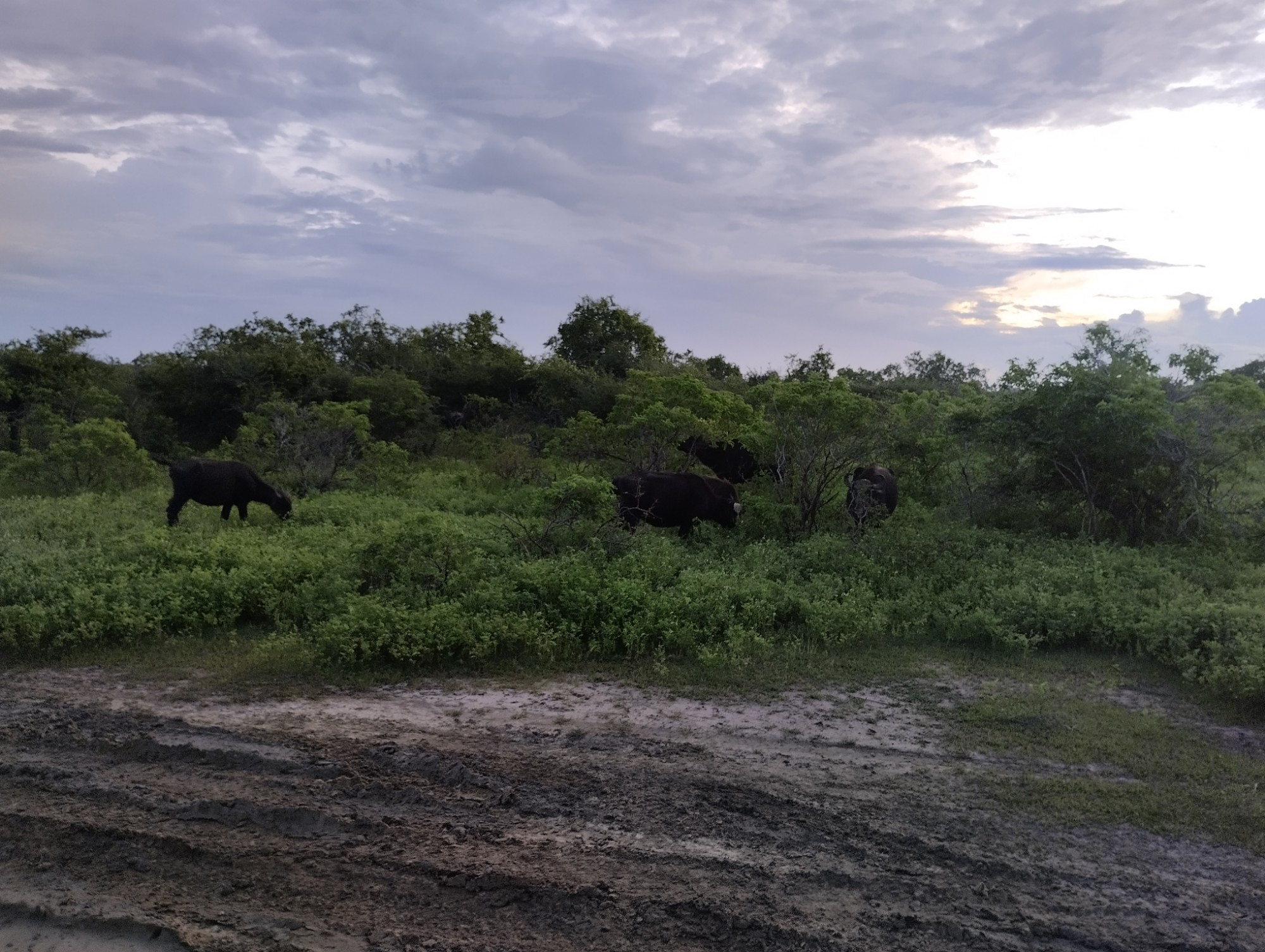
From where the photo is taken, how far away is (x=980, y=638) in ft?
27.3

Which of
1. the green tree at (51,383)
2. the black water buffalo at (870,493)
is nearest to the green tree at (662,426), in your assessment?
the black water buffalo at (870,493)

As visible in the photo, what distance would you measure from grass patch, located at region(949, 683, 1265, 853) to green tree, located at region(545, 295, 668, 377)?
23.8 meters

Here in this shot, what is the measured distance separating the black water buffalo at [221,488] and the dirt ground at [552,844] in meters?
7.17

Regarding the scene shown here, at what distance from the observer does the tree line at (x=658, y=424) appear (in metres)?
11.6

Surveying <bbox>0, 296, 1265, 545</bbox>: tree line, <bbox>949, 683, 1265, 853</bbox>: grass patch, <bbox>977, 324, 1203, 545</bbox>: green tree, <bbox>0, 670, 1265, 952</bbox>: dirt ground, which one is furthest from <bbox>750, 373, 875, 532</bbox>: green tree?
<bbox>0, 670, 1265, 952</bbox>: dirt ground

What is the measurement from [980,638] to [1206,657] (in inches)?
68.9

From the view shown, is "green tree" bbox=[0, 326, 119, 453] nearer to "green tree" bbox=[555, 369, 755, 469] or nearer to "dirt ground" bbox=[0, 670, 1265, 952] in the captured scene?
"green tree" bbox=[555, 369, 755, 469]

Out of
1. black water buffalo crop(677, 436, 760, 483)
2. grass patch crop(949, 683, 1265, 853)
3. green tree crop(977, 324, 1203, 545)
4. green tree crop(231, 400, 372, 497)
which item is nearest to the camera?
grass patch crop(949, 683, 1265, 853)

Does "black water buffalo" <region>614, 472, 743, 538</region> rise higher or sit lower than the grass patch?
higher

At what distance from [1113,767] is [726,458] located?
33.5ft

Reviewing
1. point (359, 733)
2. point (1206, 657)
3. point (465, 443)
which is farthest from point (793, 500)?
point (465, 443)

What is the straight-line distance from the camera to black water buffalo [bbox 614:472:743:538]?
1242 centimetres

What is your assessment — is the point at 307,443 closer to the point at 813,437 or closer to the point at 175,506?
the point at 175,506

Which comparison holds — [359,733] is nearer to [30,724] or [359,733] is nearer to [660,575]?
[30,724]
